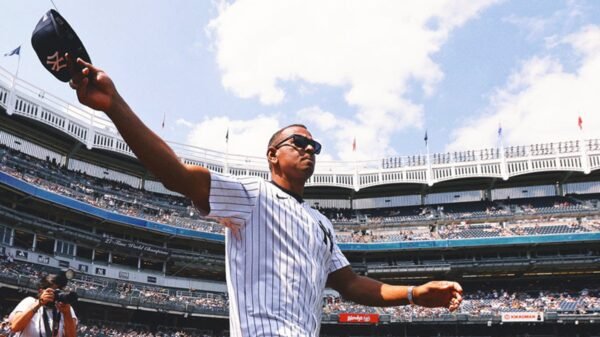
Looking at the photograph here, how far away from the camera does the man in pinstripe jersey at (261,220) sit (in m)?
2.45

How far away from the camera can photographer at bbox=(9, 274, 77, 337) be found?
5445mm

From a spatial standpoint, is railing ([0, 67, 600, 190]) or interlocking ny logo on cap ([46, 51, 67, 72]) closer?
interlocking ny logo on cap ([46, 51, 67, 72])

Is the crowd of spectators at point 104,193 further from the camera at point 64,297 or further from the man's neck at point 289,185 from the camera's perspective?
the man's neck at point 289,185

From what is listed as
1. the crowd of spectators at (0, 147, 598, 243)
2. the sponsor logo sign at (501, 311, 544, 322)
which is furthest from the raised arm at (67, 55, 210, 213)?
the sponsor logo sign at (501, 311, 544, 322)

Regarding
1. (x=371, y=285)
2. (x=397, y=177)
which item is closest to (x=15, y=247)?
(x=397, y=177)

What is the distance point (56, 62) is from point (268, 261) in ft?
4.89

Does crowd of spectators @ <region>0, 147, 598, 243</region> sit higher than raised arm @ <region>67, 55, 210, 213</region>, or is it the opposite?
crowd of spectators @ <region>0, 147, 598, 243</region>

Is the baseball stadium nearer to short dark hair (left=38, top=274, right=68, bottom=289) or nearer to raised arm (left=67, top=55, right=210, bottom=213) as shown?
short dark hair (left=38, top=274, right=68, bottom=289)

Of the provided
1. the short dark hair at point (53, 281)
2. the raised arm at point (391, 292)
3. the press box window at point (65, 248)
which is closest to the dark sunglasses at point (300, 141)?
the raised arm at point (391, 292)

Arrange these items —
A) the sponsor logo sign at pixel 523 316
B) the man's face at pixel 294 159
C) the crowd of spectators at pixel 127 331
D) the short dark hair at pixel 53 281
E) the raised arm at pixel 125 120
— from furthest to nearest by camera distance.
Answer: the sponsor logo sign at pixel 523 316 < the crowd of spectators at pixel 127 331 < the short dark hair at pixel 53 281 < the man's face at pixel 294 159 < the raised arm at pixel 125 120

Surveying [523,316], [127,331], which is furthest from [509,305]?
[127,331]

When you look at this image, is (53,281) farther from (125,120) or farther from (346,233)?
(346,233)

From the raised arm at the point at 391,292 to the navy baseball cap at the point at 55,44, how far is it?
7.71 feet

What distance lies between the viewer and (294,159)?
130 inches
